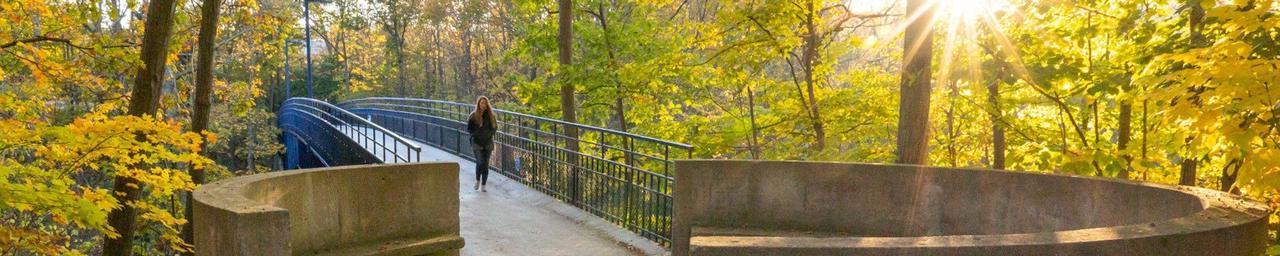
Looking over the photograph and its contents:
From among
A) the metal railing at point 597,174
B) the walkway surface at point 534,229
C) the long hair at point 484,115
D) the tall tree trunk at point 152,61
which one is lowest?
the walkway surface at point 534,229

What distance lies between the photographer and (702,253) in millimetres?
3906

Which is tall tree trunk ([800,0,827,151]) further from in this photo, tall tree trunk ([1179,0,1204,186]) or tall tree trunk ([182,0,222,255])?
tall tree trunk ([182,0,222,255])

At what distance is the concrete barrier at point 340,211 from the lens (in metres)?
4.67

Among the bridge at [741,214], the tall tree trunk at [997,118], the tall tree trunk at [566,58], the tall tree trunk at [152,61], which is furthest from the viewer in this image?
the tall tree trunk at [566,58]

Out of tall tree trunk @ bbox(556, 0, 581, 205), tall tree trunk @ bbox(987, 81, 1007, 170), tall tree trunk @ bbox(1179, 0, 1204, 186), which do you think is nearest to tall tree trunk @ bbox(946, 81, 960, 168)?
tall tree trunk @ bbox(987, 81, 1007, 170)

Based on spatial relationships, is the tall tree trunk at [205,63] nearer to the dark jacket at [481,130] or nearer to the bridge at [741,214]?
the bridge at [741,214]

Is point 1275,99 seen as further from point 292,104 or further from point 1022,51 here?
point 292,104

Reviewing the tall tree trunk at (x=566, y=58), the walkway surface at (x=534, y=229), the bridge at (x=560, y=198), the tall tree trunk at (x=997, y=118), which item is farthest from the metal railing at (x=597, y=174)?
the tall tree trunk at (x=997, y=118)

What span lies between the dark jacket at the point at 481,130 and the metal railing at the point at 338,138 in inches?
29.0

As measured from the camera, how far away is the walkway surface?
7.88m

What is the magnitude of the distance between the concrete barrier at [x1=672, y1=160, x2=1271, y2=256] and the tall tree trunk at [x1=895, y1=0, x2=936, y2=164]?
6.79 feet

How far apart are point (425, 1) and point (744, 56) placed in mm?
25895

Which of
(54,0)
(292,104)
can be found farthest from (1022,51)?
(292,104)

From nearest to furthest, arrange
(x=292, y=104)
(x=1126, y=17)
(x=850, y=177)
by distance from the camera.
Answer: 1. (x=850, y=177)
2. (x=1126, y=17)
3. (x=292, y=104)
